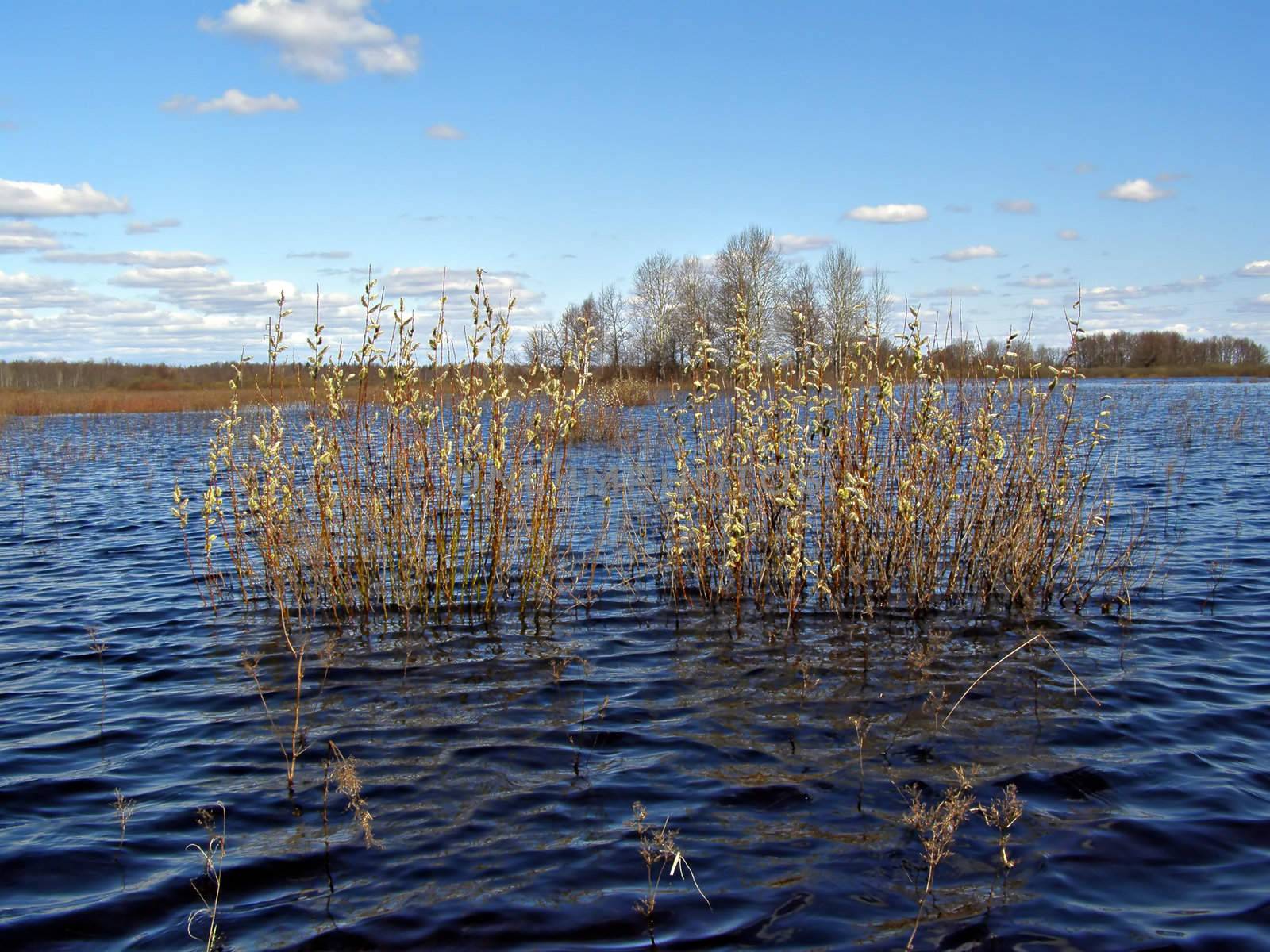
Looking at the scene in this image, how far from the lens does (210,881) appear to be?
12.5 feet

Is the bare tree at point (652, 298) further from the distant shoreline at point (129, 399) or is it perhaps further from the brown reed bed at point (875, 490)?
the brown reed bed at point (875, 490)

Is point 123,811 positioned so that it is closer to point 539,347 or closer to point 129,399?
point 539,347

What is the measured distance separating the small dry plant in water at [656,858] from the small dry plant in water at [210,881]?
1585 mm

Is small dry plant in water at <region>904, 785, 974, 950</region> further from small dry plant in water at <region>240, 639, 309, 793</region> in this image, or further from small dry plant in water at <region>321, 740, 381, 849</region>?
small dry plant in water at <region>240, 639, 309, 793</region>

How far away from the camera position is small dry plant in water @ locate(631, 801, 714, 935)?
3.55 m

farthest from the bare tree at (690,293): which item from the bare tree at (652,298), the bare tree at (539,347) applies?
the bare tree at (539,347)

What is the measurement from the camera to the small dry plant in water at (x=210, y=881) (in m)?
3.42

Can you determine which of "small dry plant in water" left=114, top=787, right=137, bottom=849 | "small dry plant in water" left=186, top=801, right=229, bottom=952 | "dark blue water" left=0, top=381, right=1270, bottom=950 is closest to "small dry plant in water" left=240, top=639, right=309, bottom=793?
"dark blue water" left=0, top=381, right=1270, bottom=950

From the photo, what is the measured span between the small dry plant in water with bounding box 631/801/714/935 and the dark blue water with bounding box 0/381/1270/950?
0.15 ft

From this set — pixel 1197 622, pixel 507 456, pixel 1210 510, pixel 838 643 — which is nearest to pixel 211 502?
pixel 507 456

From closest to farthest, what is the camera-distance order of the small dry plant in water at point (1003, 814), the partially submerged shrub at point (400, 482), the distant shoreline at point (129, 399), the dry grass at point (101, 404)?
the small dry plant in water at point (1003, 814)
the partially submerged shrub at point (400, 482)
the distant shoreline at point (129, 399)
the dry grass at point (101, 404)

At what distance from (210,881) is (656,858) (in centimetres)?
186

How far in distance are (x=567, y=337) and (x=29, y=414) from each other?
119 ft

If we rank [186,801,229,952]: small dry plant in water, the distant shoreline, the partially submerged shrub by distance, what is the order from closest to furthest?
[186,801,229,952]: small dry plant in water, the partially submerged shrub, the distant shoreline
